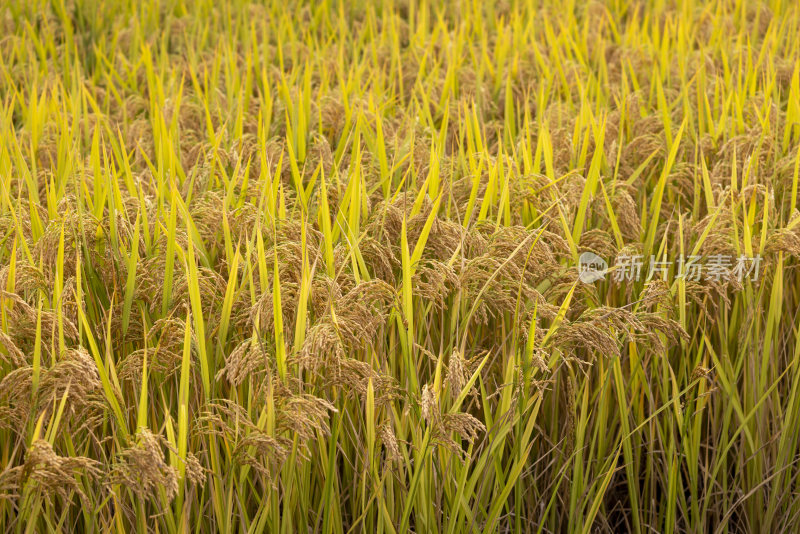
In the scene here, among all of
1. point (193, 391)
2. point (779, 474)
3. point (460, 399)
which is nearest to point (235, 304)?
point (193, 391)

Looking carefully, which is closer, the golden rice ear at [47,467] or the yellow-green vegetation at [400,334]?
the golden rice ear at [47,467]

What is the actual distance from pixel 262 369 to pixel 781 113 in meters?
1.87

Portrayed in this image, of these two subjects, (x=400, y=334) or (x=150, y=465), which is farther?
(x=400, y=334)

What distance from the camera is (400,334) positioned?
4.91ft

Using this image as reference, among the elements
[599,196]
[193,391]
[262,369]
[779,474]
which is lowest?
[779,474]

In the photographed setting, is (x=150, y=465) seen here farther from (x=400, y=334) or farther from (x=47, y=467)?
(x=400, y=334)

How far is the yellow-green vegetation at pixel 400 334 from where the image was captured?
135 centimetres

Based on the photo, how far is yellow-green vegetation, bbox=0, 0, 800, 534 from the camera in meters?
1.35

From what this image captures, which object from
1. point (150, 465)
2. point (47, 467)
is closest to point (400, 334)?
point (150, 465)

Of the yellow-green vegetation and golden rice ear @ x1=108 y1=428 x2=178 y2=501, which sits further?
the yellow-green vegetation

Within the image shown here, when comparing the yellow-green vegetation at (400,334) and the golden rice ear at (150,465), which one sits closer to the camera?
the golden rice ear at (150,465)

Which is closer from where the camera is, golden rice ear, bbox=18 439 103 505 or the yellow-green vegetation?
golden rice ear, bbox=18 439 103 505

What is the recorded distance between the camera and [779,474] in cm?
175

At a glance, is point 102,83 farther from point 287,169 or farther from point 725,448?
point 725,448
